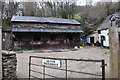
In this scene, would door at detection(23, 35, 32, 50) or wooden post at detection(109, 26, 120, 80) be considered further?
door at detection(23, 35, 32, 50)

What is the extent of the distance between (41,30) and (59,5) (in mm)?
16133

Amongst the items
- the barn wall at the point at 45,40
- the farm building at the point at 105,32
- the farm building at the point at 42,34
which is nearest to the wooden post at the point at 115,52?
the farm building at the point at 42,34

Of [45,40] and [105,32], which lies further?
[105,32]

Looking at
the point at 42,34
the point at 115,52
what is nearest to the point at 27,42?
the point at 42,34

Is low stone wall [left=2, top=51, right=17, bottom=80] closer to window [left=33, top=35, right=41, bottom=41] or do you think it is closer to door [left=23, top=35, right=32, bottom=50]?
door [left=23, top=35, right=32, bottom=50]

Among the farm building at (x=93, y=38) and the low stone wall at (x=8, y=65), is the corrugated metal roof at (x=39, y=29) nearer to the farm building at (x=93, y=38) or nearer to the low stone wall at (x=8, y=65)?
the farm building at (x=93, y=38)

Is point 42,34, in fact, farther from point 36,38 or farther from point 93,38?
point 93,38

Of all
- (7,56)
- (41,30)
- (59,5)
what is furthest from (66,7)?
(7,56)

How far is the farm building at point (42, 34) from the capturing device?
13.5 m

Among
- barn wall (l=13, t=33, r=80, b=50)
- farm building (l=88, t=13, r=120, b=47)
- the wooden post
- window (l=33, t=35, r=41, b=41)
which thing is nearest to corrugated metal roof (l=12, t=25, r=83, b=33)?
barn wall (l=13, t=33, r=80, b=50)

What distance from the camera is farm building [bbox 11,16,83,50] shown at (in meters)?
13.5

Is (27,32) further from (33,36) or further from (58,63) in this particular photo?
(58,63)

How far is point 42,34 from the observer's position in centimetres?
1432

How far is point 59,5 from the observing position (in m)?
27.9
